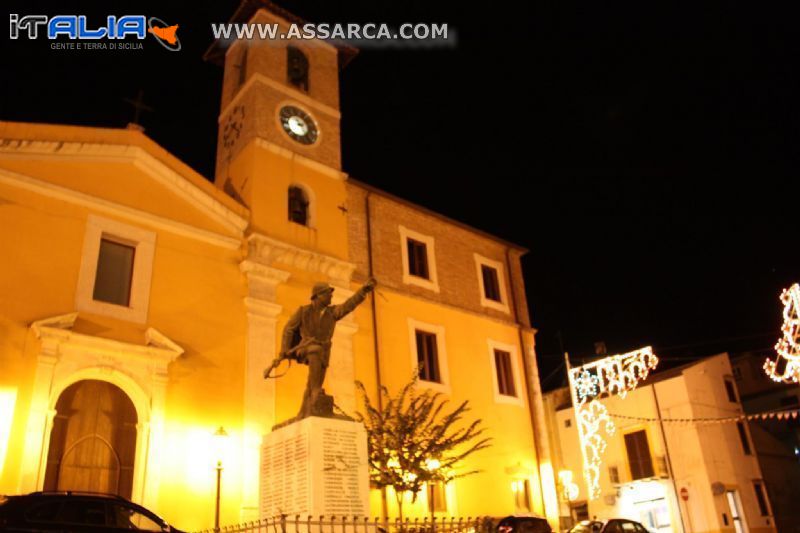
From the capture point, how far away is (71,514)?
32.2ft

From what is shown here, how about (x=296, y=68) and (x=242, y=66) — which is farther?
(x=296, y=68)

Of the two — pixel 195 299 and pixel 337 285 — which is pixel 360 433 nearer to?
pixel 195 299

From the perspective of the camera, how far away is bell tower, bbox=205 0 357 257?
62.2 ft

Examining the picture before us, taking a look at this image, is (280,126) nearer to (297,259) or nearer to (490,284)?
(297,259)

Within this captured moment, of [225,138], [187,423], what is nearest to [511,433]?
[187,423]

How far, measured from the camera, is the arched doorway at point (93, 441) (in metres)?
13.2

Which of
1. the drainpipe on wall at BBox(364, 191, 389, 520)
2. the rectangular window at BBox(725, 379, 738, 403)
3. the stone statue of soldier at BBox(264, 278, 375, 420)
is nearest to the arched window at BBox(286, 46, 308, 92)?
the drainpipe on wall at BBox(364, 191, 389, 520)

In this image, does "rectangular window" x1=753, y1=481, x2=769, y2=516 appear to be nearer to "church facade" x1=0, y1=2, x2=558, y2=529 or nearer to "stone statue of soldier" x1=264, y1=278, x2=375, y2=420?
"church facade" x1=0, y1=2, x2=558, y2=529

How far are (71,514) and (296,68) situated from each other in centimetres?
1519

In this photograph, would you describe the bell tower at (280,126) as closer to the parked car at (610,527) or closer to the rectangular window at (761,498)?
the parked car at (610,527)

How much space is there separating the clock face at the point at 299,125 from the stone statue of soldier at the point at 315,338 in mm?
11102

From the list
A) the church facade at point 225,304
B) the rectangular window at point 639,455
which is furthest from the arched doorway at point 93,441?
the rectangular window at point 639,455

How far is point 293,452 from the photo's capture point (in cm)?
934

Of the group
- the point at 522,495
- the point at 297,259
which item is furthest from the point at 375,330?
the point at 522,495
